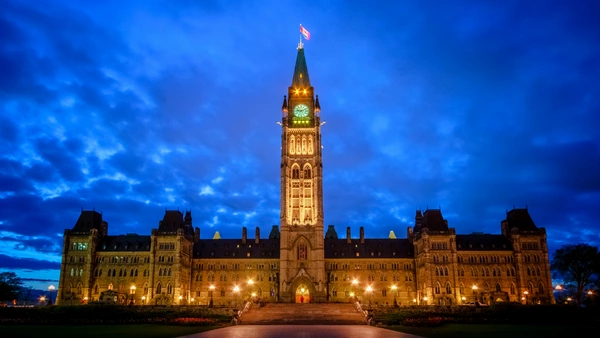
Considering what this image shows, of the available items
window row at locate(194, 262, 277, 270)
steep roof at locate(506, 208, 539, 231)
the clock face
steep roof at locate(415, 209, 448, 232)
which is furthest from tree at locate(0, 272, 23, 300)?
steep roof at locate(506, 208, 539, 231)

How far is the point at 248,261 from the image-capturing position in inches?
4601

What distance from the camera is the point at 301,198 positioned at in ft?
364

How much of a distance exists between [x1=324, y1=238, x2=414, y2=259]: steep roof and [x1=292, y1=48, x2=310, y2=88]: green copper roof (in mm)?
38767

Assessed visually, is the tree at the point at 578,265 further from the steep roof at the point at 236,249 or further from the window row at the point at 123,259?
the window row at the point at 123,259

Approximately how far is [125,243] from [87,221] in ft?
32.6

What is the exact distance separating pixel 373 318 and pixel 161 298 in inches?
2222

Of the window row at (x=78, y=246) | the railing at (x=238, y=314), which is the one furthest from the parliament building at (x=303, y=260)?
the railing at (x=238, y=314)

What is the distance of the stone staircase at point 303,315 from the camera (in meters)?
66.3

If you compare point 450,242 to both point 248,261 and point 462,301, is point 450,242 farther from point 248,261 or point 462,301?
point 248,261

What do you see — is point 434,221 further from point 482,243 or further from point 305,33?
point 305,33

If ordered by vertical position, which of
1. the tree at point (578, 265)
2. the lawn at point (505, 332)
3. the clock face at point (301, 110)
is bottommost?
the lawn at point (505, 332)

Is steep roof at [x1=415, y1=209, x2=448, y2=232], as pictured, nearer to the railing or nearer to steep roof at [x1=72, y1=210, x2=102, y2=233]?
the railing

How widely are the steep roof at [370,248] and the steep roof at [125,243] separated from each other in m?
42.3

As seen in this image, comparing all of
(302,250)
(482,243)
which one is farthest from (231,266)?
(482,243)
